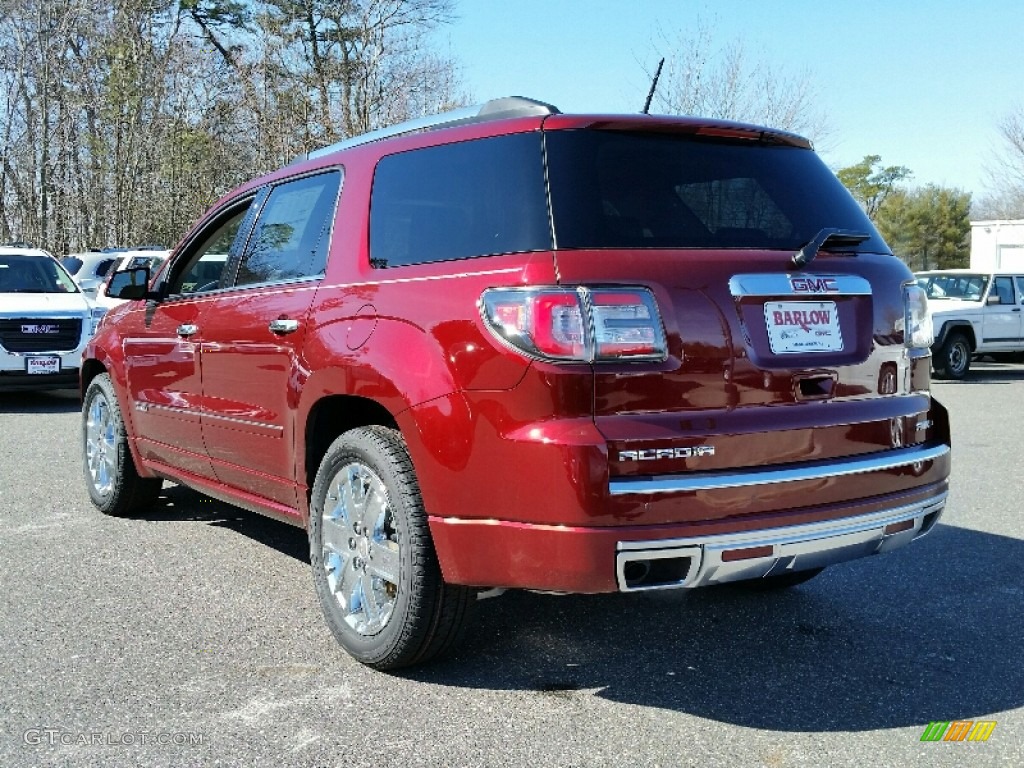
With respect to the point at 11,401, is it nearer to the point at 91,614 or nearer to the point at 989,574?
the point at 91,614

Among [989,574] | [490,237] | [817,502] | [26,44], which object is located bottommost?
[989,574]

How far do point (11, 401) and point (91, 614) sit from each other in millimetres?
9560

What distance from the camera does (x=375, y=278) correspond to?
368 cm

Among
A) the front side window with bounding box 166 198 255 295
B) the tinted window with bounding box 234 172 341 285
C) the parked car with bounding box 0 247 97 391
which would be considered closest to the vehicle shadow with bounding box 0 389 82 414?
the parked car with bounding box 0 247 97 391

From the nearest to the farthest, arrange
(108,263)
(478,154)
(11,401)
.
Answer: (478,154) → (11,401) → (108,263)

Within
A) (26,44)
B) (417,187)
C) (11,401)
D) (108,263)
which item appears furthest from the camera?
(26,44)

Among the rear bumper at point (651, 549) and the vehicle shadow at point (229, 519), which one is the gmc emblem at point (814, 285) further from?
the vehicle shadow at point (229, 519)

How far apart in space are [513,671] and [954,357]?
51.8 feet

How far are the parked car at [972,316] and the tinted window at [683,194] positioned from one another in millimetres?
14719

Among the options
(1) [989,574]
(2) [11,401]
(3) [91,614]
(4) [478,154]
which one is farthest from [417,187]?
(2) [11,401]

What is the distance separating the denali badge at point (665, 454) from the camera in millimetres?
2951

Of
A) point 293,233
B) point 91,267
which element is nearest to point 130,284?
point 293,233

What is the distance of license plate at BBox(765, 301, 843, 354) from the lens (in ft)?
10.6

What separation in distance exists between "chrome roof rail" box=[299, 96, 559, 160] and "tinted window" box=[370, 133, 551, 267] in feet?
0.37
